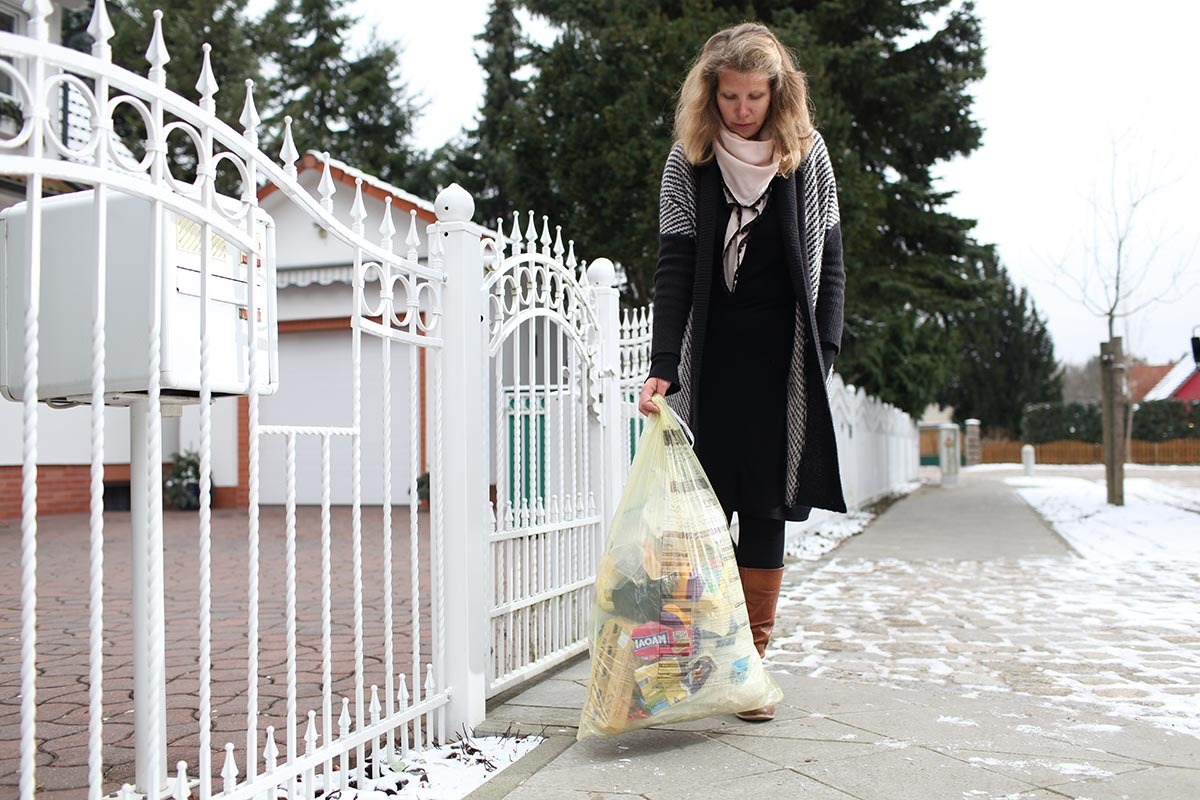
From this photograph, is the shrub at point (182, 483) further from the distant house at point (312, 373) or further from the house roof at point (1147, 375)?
the house roof at point (1147, 375)

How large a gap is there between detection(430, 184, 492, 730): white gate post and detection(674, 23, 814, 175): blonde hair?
67 centimetres

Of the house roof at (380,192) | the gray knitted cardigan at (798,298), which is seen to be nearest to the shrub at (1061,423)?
the house roof at (380,192)

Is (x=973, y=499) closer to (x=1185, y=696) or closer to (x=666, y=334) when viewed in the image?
(x=1185, y=696)

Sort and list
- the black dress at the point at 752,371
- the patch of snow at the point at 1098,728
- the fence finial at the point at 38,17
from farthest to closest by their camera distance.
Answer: the black dress at the point at 752,371 < the patch of snow at the point at 1098,728 < the fence finial at the point at 38,17

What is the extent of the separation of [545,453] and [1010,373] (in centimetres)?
3897

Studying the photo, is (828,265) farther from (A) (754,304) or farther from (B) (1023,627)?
(B) (1023,627)

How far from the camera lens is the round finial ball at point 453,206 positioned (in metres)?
2.68

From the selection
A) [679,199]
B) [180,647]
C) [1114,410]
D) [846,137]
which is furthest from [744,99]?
[1114,410]

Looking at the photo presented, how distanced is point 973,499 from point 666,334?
1215 centimetres

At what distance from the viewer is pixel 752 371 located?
2.66 m

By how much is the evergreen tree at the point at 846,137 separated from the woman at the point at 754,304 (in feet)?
18.7

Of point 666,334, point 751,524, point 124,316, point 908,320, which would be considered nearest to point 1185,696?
point 751,524

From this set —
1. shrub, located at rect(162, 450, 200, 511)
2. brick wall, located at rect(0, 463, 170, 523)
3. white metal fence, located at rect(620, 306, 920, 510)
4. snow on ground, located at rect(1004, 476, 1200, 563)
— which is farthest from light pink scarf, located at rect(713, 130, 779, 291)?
shrub, located at rect(162, 450, 200, 511)

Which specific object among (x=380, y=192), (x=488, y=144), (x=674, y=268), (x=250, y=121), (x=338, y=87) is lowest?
(x=674, y=268)
